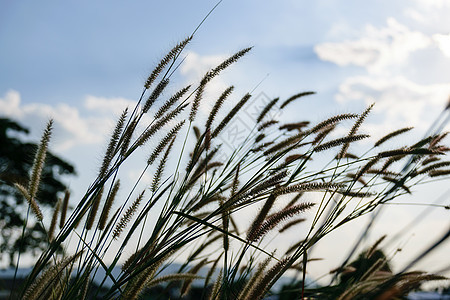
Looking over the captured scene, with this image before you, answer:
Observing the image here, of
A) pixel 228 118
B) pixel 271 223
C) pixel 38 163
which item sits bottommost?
pixel 271 223

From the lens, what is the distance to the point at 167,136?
1.78 m

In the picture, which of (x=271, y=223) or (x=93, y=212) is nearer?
(x=271, y=223)

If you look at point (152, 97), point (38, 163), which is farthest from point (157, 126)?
point (38, 163)

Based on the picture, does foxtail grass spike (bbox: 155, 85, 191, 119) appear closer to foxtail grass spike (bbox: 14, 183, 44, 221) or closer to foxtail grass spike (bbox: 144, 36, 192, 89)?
foxtail grass spike (bbox: 144, 36, 192, 89)

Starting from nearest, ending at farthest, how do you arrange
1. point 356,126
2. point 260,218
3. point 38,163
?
point 260,218 → point 38,163 → point 356,126

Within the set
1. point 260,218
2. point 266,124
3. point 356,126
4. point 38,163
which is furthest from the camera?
point 266,124

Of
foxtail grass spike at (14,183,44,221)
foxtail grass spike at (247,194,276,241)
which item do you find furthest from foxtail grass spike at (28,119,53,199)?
foxtail grass spike at (247,194,276,241)

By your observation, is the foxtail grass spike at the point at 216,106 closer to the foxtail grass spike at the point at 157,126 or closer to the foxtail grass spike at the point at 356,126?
the foxtail grass spike at the point at 157,126

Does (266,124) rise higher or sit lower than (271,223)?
higher

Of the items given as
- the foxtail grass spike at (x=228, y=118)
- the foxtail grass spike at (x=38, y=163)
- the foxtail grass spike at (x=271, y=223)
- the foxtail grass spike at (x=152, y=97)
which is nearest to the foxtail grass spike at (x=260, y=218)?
the foxtail grass spike at (x=271, y=223)

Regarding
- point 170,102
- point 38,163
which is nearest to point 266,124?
point 170,102

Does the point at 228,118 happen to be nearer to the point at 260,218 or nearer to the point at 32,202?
the point at 260,218

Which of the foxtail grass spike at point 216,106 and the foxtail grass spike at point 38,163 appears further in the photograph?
the foxtail grass spike at point 216,106

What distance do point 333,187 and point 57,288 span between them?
3.51ft
